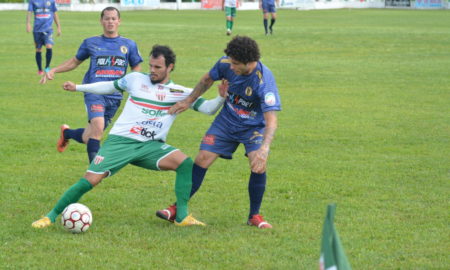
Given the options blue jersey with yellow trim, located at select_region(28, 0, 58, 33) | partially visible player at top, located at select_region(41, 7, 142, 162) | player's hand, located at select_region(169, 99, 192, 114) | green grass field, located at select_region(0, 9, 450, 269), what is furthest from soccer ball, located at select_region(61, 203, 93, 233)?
blue jersey with yellow trim, located at select_region(28, 0, 58, 33)

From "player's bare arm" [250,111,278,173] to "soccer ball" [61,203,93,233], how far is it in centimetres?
160

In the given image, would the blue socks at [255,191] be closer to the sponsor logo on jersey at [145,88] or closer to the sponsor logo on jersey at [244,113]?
the sponsor logo on jersey at [244,113]

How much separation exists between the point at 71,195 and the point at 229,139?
5.23 ft

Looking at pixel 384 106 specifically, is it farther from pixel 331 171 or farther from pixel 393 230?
pixel 393 230

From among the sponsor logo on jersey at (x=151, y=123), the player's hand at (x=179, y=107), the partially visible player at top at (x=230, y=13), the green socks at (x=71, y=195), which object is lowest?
the partially visible player at top at (x=230, y=13)

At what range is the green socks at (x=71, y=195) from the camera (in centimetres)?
707

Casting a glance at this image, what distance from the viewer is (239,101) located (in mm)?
7324

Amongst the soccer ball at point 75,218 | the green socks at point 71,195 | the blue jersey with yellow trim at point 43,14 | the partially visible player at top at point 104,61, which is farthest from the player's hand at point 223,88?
the blue jersey with yellow trim at point 43,14

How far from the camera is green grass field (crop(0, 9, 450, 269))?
6.43 m

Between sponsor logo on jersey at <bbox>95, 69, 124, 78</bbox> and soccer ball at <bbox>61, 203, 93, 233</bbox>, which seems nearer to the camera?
soccer ball at <bbox>61, 203, 93, 233</bbox>

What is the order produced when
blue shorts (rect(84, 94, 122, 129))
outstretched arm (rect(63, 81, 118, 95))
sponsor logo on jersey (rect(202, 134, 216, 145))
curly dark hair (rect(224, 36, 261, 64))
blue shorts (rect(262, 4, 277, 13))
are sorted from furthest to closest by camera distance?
blue shorts (rect(262, 4, 277, 13)), blue shorts (rect(84, 94, 122, 129)), outstretched arm (rect(63, 81, 118, 95)), sponsor logo on jersey (rect(202, 134, 216, 145)), curly dark hair (rect(224, 36, 261, 64))

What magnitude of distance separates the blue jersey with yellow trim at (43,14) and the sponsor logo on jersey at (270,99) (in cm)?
1482

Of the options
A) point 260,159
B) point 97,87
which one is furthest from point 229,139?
point 97,87

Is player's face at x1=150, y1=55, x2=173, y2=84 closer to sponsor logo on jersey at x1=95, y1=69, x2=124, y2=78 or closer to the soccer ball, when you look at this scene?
the soccer ball
